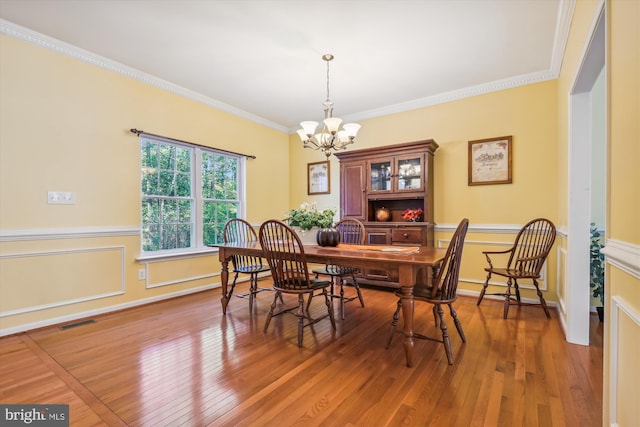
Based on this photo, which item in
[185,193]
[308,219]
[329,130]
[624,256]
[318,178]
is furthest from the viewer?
[318,178]

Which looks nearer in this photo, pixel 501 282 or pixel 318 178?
pixel 501 282

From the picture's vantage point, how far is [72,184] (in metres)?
2.91

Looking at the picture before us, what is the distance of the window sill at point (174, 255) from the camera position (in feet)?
11.3

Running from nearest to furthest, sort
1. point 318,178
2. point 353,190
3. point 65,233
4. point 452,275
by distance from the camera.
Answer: point 452,275
point 65,233
point 353,190
point 318,178

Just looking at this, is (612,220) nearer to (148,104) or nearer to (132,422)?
(132,422)

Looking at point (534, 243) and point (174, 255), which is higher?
point (534, 243)

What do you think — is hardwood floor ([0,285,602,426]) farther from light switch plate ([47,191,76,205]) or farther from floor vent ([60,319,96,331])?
light switch plate ([47,191,76,205])

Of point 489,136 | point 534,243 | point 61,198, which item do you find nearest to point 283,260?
point 61,198

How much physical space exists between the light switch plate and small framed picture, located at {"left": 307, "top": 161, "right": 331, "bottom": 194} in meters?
3.25

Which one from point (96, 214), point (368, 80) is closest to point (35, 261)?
point (96, 214)

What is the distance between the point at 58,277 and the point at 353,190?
3.50m

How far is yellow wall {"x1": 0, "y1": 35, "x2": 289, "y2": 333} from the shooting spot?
2.59m

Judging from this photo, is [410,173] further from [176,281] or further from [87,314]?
[87,314]

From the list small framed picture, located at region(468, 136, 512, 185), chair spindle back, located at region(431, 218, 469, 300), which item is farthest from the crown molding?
chair spindle back, located at region(431, 218, 469, 300)
